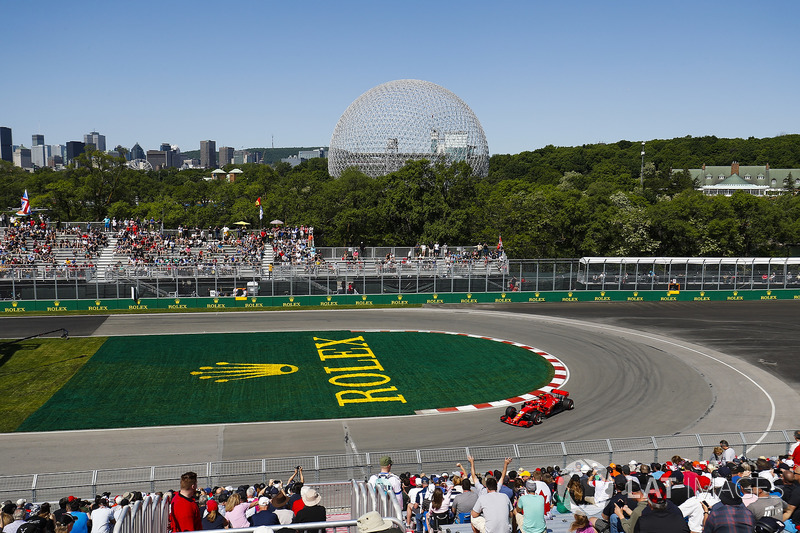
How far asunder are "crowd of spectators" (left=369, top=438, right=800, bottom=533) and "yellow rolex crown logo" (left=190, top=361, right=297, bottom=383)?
1832cm

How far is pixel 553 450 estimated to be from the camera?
20797mm

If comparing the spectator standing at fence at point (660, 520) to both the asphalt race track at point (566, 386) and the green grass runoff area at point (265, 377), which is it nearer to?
the asphalt race track at point (566, 386)

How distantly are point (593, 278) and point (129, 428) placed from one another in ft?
135

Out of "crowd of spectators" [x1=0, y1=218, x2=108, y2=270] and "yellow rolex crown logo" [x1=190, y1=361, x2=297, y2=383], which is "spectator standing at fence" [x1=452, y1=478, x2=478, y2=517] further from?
"crowd of spectators" [x1=0, y1=218, x2=108, y2=270]

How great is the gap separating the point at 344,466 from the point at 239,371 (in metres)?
17.3

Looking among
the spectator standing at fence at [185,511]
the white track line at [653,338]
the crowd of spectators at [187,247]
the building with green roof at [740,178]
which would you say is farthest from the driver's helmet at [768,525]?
the building with green roof at [740,178]

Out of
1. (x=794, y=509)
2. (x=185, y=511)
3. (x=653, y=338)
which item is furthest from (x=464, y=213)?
(x=185, y=511)

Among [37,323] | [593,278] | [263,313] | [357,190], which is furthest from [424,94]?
[37,323]

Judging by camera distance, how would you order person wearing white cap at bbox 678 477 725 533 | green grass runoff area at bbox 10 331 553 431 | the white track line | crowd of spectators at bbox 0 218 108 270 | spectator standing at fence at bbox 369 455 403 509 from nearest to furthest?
1. person wearing white cap at bbox 678 477 725 533
2. spectator standing at fence at bbox 369 455 403 509
3. green grass runoff area at bbox 10 331 553 431
4. the white track line
5. crowd of spectators at bbox 0 218 108 270

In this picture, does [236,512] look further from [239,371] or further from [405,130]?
[405,130]

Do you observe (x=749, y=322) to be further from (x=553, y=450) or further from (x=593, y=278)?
(x=553, y=450)

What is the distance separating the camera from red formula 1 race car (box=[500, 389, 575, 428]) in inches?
1042

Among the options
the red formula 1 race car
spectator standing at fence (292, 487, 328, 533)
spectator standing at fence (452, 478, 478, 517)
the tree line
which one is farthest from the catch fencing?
the tree line

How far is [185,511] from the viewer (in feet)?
34.1
